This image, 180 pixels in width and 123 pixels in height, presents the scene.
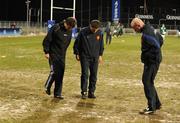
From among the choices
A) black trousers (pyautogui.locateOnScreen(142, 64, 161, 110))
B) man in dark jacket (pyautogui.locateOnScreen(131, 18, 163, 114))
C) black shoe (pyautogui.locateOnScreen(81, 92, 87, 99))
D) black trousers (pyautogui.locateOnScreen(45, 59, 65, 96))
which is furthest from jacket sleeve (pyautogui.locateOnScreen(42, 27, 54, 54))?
black trousers (pyautogui.locateOnScreen(142, 64, 161, 110))

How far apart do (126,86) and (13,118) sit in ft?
18.1

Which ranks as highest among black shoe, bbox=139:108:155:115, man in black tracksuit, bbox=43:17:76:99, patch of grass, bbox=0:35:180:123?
man in black tracksuit, bbox=43:17:76:99

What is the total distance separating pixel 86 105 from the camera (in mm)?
11273

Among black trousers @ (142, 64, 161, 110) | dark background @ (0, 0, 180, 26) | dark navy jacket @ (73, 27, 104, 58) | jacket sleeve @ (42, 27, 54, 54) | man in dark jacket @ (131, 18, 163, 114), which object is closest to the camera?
man in dark jacket @ (131, 18, 163, 114)

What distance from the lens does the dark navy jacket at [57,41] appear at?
462 inches

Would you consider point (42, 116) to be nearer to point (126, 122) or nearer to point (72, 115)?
point (72, 115)

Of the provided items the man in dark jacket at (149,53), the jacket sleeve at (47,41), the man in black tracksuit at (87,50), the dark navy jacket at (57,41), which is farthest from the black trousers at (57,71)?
the man in dark jacket at (149,53)

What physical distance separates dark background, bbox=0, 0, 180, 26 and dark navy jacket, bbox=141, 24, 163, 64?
68.4m

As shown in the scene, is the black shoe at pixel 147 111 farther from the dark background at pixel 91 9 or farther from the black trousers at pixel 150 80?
the dark background at pixel 91 9

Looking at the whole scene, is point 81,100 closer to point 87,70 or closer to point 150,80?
point 87,70

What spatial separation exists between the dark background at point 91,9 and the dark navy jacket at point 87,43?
66.4 meters

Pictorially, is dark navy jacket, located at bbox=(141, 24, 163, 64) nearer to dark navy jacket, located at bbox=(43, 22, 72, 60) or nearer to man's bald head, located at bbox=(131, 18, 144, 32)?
man's bald head, located at bbox=(131, 18, 144, 32)

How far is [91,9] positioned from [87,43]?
237ft

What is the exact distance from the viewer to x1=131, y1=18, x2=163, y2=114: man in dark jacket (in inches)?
395
